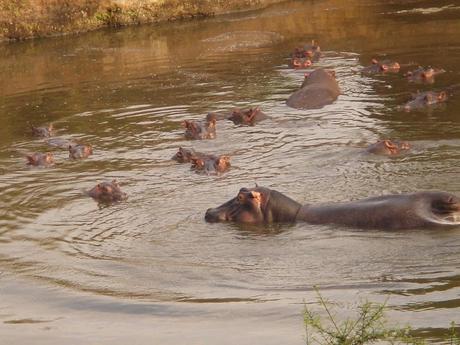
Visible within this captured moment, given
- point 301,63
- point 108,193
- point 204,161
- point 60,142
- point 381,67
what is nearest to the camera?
point 108,193

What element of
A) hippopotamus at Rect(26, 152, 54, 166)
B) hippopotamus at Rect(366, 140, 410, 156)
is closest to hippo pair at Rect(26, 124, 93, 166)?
hippopotamus at Rect(26, 152, 54, 166)

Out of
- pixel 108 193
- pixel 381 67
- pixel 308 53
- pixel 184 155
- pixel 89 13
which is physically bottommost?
pixel 108 193

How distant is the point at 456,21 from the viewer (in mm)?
20016

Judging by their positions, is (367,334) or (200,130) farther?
(200,130)

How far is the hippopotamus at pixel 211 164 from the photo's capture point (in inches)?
421

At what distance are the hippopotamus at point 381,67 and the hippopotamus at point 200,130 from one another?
12.8 feet

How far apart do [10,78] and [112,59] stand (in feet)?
7.27

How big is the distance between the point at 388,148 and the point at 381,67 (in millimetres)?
5084

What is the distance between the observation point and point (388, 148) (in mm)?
10727

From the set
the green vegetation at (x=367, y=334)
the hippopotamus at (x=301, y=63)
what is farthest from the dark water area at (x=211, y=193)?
the hippopotamus at (x=301, y=63)

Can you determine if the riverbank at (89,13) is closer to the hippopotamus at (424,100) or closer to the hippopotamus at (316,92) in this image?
the hippopotamus at (316,92)

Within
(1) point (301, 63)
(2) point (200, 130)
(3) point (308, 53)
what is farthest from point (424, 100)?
(3) point (308, 53)

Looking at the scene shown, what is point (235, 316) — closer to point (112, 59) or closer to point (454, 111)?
point (454, 111)

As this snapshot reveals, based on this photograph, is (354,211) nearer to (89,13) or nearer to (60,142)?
(60,142)
